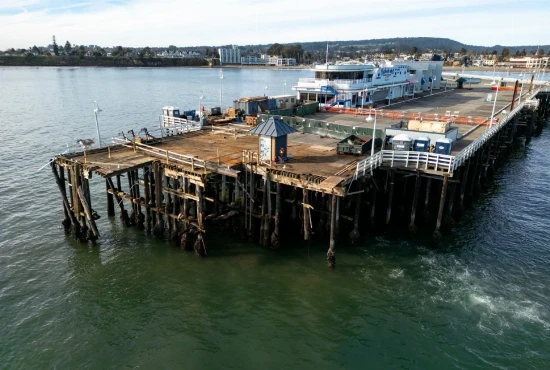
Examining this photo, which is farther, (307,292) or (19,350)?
(307,292)

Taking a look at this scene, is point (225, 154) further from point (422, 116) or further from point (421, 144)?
point (422, 116)

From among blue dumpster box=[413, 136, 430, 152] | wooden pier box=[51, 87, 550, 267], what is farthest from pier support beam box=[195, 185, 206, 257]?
blue dumpster box=[413, 136, 430, 152]

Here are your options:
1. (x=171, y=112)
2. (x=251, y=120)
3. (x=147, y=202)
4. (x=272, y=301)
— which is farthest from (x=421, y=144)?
(x=171, y=112)

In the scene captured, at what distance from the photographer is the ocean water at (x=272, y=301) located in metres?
18.2

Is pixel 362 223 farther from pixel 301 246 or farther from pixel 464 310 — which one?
pixel 464 310

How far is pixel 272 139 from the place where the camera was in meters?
26.3

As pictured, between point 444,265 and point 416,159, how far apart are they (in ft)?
23.2

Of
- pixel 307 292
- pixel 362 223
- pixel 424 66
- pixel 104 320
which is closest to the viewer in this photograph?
pixel 104 320

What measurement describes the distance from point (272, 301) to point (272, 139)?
1021 cm

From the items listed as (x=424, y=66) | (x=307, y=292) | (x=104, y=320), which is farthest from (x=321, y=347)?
(x=424, y=66)

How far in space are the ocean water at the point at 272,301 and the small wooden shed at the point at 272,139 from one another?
242 inches

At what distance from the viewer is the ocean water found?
18.2 metres

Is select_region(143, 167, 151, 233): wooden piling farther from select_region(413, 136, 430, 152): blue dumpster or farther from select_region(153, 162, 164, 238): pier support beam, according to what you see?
select_region(413, 136, 430, 152): blue dumpster

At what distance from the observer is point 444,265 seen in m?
25.4
